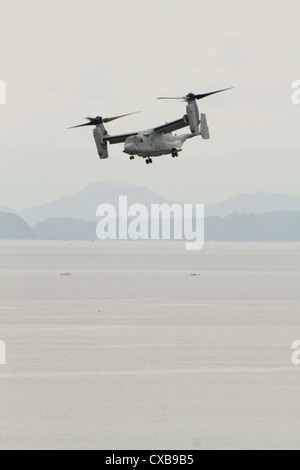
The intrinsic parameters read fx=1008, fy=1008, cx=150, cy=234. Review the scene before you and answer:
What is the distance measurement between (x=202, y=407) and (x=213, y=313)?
7270 cm

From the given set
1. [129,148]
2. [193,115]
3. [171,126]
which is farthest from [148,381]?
[193,115]

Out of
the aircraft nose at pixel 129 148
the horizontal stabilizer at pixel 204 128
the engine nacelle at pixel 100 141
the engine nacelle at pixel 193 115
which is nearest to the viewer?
the engine nacelle at pixel 193 115

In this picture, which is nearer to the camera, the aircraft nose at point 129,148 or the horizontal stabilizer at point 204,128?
the horizontal stabilizer at point 204,128

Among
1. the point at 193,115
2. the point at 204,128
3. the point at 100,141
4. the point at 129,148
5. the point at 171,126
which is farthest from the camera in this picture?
the point at 171,126

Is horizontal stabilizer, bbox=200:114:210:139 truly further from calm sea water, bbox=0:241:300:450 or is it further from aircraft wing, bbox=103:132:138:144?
calm sea water, bbox=0:241:300:450

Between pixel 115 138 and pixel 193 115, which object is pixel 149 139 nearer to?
pixel 115 138

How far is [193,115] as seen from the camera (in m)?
87.8

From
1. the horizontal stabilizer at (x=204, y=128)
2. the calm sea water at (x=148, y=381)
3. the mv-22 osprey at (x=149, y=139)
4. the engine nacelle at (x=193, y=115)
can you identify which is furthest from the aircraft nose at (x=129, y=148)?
the calm sea water at (x=148, y=381)

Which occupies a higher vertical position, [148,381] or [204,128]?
[204,128]

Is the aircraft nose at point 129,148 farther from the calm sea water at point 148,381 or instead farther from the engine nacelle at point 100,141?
the calm sea water at point 148,381

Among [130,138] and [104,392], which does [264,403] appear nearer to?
[104,392]

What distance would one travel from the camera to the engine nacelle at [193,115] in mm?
86500

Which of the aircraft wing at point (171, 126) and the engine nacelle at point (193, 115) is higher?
the aircraft wing at point (171, 126)
